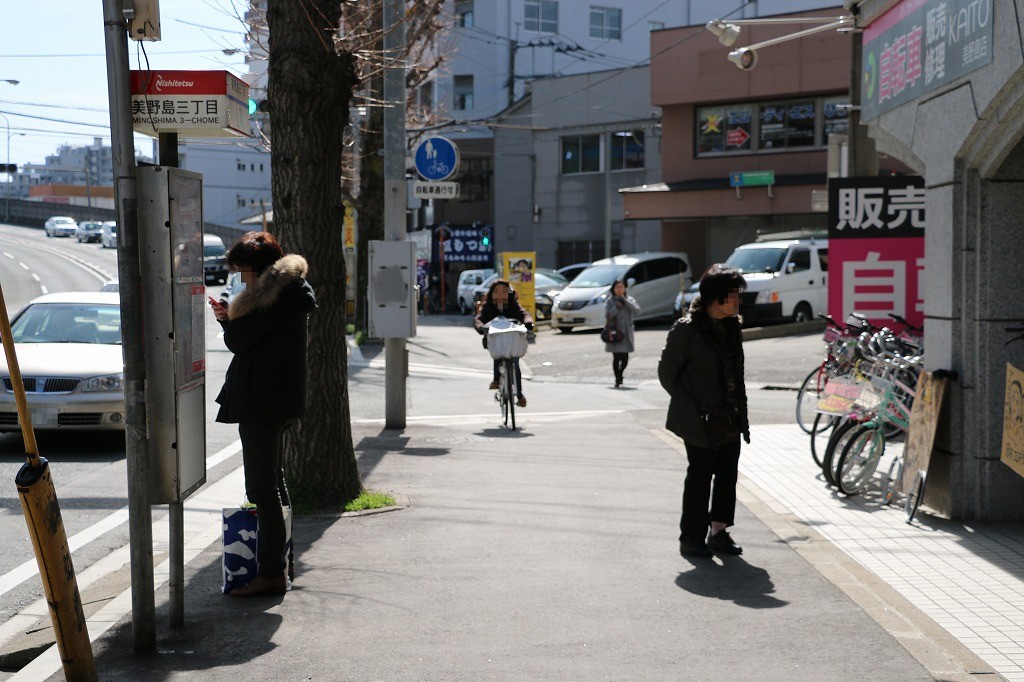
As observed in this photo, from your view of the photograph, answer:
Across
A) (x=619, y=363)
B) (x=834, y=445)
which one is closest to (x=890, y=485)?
(x=834, y=445)

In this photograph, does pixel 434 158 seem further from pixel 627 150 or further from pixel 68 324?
pixel 627 150

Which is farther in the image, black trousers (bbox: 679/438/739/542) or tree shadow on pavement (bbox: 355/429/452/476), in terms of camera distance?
tree shadow on pavement (bbox: 355/429/452/476)

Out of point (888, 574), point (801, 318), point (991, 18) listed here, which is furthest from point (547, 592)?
point (801, 318)

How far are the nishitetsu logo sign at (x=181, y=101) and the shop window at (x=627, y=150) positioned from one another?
129ft

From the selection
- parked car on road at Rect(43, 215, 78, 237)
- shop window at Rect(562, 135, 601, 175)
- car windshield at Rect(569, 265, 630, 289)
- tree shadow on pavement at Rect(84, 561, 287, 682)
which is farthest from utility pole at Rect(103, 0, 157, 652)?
parked car on road at Rect(43, 215, 78, 237)

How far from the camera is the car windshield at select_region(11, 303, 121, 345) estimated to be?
1206 centimetres

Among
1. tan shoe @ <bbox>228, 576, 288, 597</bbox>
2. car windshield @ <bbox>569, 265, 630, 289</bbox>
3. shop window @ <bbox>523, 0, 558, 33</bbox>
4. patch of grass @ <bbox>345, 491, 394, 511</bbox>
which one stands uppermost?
shop window @ <bbox>523, 0, 558, 33</bbox>

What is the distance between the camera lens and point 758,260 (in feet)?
87.2

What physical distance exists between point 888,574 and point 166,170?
4.42 metres

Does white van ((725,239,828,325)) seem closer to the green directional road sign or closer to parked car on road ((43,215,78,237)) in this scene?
the green directional road sign

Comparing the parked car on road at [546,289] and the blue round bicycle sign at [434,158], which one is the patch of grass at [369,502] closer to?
the blue round bicycle sign at [434,158]

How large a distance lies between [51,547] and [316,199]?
3970 mm

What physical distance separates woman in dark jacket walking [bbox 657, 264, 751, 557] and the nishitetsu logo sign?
9.93 feet

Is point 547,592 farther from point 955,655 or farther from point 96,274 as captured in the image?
point 96,274
